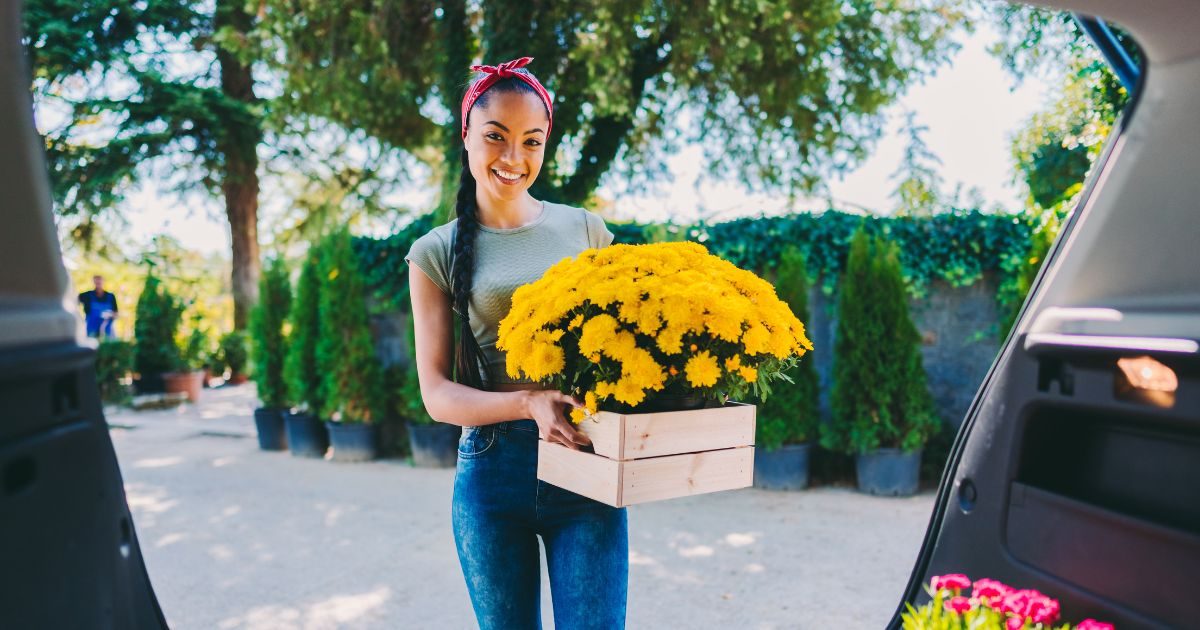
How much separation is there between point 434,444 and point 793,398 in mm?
3347

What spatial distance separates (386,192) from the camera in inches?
565

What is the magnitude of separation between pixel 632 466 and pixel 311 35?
9.56m

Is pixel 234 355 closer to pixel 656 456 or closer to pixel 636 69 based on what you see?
pixel 636 69

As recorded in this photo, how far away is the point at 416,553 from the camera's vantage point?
460 centimetres

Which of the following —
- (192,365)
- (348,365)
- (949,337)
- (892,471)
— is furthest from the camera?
(192,365)

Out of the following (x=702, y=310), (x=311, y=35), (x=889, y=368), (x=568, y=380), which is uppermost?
(x=311, y=35)

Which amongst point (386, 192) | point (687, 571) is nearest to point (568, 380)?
point (687, 571)

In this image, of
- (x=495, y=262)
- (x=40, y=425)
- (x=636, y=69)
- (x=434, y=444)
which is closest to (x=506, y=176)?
(x=495, y=262)

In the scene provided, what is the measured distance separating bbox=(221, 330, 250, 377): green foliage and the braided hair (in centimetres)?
1402

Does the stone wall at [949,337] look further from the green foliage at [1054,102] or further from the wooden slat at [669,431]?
the wooden slat at [669,431]

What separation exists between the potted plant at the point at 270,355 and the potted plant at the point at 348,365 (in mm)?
996

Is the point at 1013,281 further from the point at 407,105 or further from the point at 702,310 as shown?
the point at 407,105

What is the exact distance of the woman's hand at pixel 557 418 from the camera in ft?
4.50

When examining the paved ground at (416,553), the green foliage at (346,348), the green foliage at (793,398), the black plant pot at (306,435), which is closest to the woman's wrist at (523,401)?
the paved ground at (416,553)
